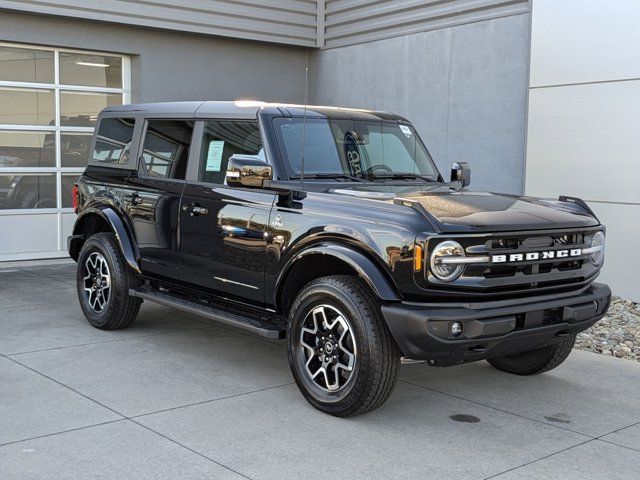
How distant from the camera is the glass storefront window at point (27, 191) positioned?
10883mm

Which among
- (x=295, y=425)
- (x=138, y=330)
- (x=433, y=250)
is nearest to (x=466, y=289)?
(x=433, y=250)

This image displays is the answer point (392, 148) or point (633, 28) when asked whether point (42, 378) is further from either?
point (633, 28)

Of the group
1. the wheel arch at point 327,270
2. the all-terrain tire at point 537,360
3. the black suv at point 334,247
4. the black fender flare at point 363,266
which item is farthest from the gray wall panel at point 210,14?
the all-terrain tire at point 537,360

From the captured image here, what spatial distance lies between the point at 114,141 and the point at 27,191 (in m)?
4.54

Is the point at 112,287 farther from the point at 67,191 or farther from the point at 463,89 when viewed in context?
the point at 463,89

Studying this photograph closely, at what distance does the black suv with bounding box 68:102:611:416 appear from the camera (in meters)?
4.49

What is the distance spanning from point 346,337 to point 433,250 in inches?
31.9

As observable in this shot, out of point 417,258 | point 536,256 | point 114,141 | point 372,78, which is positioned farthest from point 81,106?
point 536,256

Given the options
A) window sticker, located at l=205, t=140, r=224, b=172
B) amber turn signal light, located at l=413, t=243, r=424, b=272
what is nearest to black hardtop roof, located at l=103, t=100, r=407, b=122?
window sticker, located at l=205, t=140, r=224, b=172

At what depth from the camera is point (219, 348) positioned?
652cm

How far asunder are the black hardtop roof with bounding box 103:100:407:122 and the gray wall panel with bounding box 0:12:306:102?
16.0 feet

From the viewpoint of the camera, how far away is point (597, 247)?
17.2 feet

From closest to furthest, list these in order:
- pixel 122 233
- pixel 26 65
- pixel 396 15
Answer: pixel 122 233, pixel 26 65, pixel 396 15

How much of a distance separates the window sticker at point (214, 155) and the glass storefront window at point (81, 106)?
6.12 m
